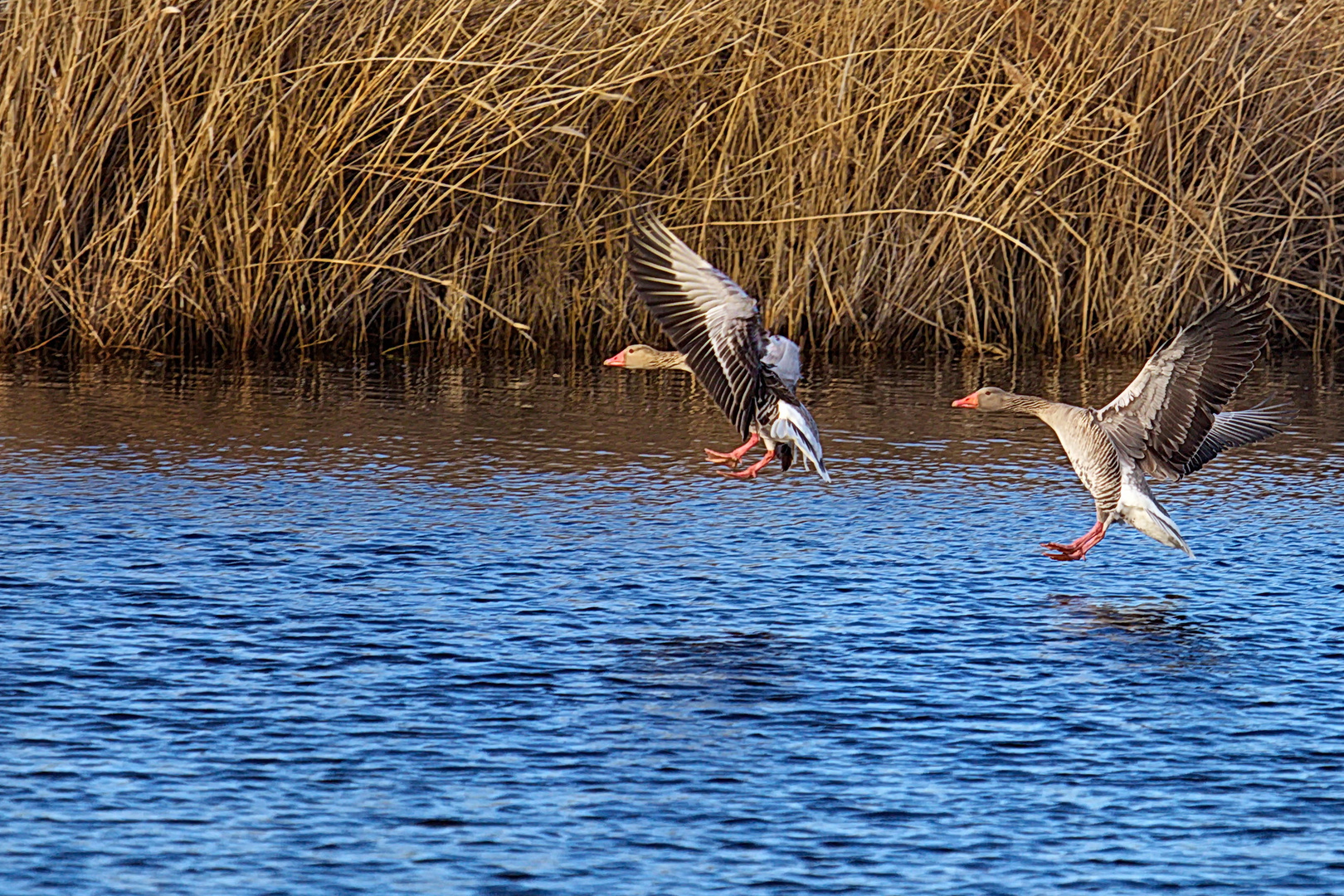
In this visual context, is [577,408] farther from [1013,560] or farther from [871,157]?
[1013,560]

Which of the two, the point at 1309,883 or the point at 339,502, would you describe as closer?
the point at 1309,883

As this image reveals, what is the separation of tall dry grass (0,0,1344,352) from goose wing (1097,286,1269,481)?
4.66 m

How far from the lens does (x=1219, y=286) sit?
1489 centimetres

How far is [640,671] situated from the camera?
20.6 ft

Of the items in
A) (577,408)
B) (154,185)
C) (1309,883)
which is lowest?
(1309,883)

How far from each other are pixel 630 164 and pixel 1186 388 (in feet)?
21.9

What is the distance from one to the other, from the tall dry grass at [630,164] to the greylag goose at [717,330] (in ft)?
14.6

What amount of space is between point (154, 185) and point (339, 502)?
4.74 meters

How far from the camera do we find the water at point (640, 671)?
4688mm

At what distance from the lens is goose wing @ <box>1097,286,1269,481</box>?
7672 millimetres

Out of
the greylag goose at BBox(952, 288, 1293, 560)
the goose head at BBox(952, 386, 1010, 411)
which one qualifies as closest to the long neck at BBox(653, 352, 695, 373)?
the goose head at BBox(952, 386, 1010, 411)

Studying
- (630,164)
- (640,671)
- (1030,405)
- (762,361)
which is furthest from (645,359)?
(630,164)

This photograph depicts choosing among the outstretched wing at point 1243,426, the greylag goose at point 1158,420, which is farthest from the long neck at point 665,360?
the outstretched wing at point 1243,426

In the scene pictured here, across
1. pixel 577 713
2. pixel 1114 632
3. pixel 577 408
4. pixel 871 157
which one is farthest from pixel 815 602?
pixel 871 157
